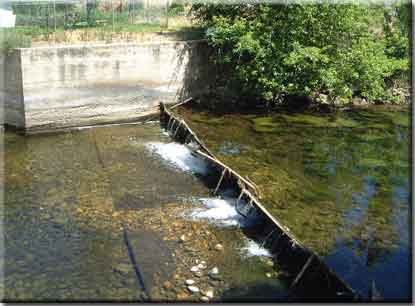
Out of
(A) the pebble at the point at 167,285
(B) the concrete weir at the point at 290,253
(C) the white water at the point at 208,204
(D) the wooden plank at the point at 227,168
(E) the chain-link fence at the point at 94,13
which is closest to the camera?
(B) the concrete weir at the point at 290,253

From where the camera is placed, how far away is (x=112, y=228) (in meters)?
12.0

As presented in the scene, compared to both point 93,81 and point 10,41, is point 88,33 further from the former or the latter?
point 10,41

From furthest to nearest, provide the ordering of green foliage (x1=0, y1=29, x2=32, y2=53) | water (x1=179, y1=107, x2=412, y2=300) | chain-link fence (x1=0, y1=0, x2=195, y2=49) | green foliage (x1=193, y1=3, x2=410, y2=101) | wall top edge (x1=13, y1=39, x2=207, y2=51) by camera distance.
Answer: chain-link fence (x1=0, y1=0, x2=195, y2=49) < green foliage (x1=193, y1=3, x2=410, y2=101) < wall top edge (x1=13, y1=39, x2=207, y2=51) < green foliage (x1=0, y1=29, x2=32, y2=53) < water (x1=179, y1=107, x2=412, y2=300)

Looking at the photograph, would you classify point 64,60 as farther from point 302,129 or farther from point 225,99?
point 302,129

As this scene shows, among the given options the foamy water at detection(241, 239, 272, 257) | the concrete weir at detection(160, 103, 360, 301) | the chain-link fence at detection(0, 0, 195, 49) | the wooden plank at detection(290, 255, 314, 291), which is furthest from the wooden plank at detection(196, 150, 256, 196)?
the chain-link fence at detection(0, 0, 195, 49)

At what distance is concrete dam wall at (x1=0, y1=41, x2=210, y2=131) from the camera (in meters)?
19.0

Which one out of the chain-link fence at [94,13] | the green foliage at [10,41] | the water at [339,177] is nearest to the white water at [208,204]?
the water at [339,177]

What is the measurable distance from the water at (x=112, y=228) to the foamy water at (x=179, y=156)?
33mm

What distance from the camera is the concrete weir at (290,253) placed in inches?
364

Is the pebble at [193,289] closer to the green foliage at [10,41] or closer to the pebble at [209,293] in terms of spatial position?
the pebble at [209,293]

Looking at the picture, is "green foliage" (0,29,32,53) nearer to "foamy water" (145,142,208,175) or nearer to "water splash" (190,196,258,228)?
"foamy water" (145,142,208,175)

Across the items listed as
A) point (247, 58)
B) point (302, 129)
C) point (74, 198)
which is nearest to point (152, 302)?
point (74, 198)

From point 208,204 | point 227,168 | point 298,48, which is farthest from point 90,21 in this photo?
point 208,204

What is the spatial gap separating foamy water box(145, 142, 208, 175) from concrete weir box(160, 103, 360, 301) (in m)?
0.57
